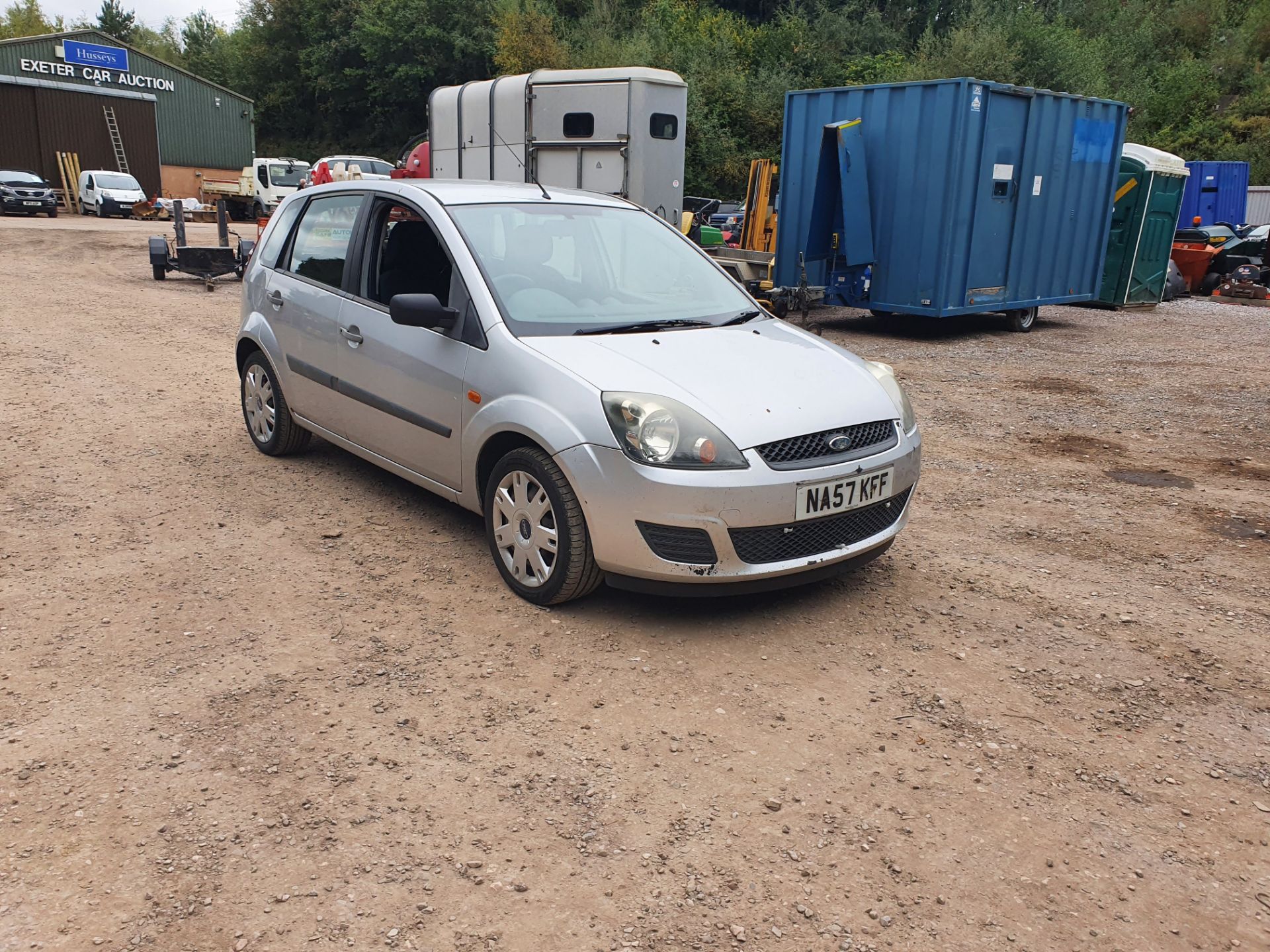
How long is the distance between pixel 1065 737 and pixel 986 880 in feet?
2.78

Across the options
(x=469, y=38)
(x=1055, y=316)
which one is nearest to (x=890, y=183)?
(x=1055, y=316)

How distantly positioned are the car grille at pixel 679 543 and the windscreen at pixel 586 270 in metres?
1.02

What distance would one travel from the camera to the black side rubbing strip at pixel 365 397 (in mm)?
4484

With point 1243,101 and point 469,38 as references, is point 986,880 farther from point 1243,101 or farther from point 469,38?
point 469,38

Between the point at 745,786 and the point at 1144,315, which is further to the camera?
the point at 1144,315

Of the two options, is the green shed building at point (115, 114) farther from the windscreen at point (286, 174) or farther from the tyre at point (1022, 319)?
the tyre at point (1022, 319)

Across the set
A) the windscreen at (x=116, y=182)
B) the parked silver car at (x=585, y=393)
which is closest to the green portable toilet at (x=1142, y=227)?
the parked silver car at (x=585, y=393)

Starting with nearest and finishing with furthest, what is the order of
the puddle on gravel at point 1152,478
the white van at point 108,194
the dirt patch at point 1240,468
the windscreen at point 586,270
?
the windscreen at point 586,270, the puddle on gravel at point 1152,478, the dirt patch at point 1240,468, the white van at point 108,194

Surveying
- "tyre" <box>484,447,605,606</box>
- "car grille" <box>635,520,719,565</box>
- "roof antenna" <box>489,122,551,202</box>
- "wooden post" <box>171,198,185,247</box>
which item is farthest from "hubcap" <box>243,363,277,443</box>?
"wooden post" <box>171,198,185,247</box>

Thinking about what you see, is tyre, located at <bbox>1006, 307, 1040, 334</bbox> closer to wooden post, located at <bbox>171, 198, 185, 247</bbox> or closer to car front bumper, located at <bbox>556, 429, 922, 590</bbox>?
car front bumper, located at <bbox>556, 429, 922, 590</bbox>

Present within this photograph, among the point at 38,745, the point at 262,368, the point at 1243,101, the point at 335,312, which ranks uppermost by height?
the point at 1243,101

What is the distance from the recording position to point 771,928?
239 centimetres

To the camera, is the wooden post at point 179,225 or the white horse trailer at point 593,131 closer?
the white horse trailer at point 593,131

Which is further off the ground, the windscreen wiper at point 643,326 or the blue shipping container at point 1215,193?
the blue shipping container at point 1215,193
